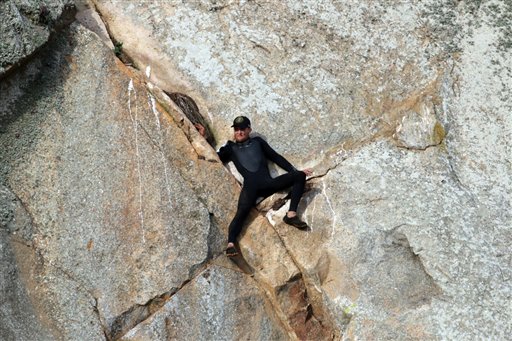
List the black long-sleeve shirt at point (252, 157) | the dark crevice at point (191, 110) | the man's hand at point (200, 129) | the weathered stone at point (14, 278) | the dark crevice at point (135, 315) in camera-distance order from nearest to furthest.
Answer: the weathered stone at point (14, 278) < the dark crevice at point (135, 315) < the black long-sleeve shirt at point (252, 157) < the man's hand at point (200, 129) < the dark crevice at point (191, 110)

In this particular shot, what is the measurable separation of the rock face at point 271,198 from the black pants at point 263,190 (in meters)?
0.16

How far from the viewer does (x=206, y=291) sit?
7.79m

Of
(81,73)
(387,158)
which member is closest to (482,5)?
(387,158)

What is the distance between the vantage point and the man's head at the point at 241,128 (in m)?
8.43

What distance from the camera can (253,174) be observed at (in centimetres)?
832

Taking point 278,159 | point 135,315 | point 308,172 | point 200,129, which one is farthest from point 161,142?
point 135,315

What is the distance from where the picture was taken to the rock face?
7.71m

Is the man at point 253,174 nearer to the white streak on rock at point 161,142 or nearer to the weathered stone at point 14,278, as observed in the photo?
the white streak on rock at point 161,142

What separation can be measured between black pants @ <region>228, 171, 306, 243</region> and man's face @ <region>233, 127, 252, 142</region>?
1.73 feet

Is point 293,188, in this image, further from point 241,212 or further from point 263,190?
point 241,212

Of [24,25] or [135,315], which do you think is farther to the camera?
[24,25]

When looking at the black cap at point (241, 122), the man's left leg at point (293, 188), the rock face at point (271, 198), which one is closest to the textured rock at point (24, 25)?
the rock face at point (271, 198)

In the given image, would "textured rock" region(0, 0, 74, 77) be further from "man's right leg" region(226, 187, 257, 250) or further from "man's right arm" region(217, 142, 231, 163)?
"man's right leg" region(226, 187, 257, 250)

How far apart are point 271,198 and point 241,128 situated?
80 cm
